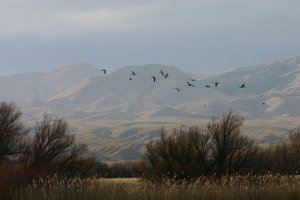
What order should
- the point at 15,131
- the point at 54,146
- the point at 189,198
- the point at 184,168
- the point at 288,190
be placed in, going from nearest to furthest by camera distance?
1. the point at 189,198
2. the point at 288,190
3. the point at 184,168
4. the point at 54,146
5. the point at 15,131

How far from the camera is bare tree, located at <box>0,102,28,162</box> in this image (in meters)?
47.7

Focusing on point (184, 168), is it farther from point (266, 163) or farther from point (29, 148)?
point (266, 163)

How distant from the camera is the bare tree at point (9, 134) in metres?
47.7

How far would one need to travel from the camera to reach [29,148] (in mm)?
47500

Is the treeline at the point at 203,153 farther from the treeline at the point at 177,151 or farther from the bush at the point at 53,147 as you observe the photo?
the bush at the point at 53,147

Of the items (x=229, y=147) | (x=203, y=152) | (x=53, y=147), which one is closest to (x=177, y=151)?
(x=203, y=152)

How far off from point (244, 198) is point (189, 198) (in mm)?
2435

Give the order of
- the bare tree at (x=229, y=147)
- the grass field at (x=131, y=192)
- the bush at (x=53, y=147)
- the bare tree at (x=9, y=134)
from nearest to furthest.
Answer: the grass field at (x=131, y=192) < the bare tree at (x=229, y=147) < the bush at (x=53, y=147) < the bare tree at (x=9, y=134)

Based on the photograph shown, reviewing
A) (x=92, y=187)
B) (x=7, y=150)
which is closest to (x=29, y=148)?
(x=7, y=150)

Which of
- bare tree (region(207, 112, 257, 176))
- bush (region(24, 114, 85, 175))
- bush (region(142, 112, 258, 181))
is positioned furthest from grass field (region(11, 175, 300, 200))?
bush (region(24, 114, 85, 175))

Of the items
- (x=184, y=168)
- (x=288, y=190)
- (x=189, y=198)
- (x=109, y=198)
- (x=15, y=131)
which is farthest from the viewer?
(x=15, y=131)

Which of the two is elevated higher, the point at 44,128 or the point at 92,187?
the point at 44,128

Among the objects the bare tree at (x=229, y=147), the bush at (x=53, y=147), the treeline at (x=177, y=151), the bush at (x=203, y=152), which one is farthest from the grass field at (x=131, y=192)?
the bush at (x=53, y=147)

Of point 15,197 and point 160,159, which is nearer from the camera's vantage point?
point 15,197
